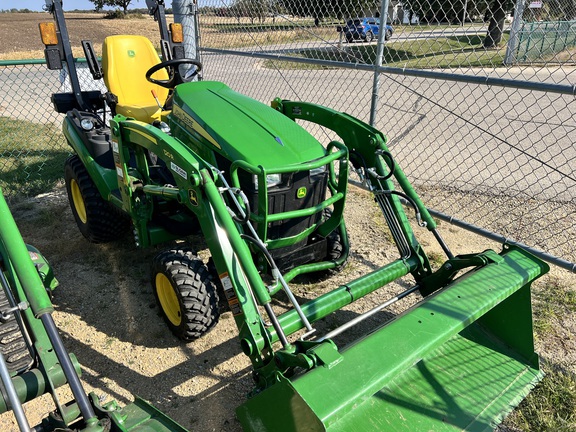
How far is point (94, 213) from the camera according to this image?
3785mm

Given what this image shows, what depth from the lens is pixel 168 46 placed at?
4633 mm

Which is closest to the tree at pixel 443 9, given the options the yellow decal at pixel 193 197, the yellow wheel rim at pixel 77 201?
the yellow decal at pixel 193 197

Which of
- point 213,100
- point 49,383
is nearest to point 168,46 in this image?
point 213,100

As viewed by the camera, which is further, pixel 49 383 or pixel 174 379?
pixel 174 379

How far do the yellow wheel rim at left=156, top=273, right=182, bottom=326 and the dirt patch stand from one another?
0.53 ft

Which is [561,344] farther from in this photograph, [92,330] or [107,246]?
[107,246]

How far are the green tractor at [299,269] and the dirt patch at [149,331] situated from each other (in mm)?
210

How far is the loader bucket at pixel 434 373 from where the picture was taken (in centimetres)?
180

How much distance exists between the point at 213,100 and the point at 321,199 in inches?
Result: 41.9

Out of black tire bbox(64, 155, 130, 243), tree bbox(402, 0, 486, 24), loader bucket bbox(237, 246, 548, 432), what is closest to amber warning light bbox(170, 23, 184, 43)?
black tire bbox(64, 155, 130, 243)

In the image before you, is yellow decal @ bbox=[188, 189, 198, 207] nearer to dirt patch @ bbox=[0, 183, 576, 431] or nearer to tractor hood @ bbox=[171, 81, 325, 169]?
tractor hood @ bbox=[171, 81, 325, 169]

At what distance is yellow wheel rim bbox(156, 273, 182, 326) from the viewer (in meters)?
2.93

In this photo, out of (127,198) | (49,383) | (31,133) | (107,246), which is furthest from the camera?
(31,133)

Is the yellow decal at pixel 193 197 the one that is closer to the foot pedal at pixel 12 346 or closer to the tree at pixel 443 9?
the foot pedal at pixel 12 346
